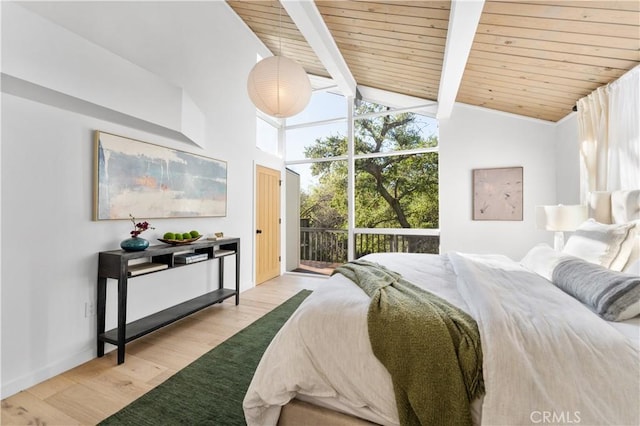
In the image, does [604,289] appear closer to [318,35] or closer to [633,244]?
[633,244]

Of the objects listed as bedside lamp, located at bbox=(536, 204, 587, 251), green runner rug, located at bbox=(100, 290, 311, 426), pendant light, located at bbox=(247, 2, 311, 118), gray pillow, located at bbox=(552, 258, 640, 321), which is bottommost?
green runner rug, located at bbox=(100, 290, 311, 426)

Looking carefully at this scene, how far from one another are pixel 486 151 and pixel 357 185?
209 cm

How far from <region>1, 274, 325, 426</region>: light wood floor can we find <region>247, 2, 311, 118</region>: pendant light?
2282 millimetres

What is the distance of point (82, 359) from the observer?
219cm

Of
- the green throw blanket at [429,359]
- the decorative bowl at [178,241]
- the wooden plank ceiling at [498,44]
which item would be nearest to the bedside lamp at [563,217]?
the wooden plank ceiling at [498,44]

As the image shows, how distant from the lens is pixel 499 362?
1.01 meters

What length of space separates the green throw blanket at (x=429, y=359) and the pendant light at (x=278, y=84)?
1.97 m

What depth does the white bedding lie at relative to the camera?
3.16 ft

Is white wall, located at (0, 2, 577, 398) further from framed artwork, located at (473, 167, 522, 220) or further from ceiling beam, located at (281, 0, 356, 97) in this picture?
ceiling beam, located at (281, 0, 356, 97)

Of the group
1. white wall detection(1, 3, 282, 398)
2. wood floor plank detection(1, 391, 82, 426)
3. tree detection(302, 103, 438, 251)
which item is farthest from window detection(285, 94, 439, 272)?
wood floor plank detection(1, 391, 82, 426)

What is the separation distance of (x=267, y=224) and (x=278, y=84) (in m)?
2.91

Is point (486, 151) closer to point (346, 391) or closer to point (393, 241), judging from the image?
point (393, 241)

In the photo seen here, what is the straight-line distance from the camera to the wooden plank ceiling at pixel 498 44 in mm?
2131
